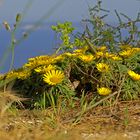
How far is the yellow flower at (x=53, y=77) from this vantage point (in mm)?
3789

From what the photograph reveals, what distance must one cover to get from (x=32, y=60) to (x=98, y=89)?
0.70 meters

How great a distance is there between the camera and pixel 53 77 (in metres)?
3.82

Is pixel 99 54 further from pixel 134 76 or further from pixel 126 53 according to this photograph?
pixel 134 76

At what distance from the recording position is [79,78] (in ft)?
13.5

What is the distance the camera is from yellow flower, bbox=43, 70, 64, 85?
12.4ft

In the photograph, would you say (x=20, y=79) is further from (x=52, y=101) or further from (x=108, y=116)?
(x=108, y=116)

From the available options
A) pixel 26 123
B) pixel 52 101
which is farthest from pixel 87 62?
pixel 26 123

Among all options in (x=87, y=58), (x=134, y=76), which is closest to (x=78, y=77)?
(x=87, y=58)

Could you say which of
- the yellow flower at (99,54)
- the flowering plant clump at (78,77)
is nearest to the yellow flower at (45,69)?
the flowering plant clump at (78,77)

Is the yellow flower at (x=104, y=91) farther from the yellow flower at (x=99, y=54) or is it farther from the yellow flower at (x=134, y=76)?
the yellow flower at (x=99, y=54)

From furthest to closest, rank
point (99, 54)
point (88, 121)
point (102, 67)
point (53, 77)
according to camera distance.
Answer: point (99, 54) < point (102, 67) < point (53, 77) < point (88, 121)

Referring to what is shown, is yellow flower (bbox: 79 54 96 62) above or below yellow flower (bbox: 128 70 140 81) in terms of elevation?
above

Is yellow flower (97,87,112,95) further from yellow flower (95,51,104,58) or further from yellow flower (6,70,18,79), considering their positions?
yellow flower (6,70,18,79)

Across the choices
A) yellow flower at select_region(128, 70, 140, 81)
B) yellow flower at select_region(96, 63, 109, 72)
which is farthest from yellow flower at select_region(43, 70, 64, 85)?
A: yellow flower at select_region(128, 70, 140, 81)
